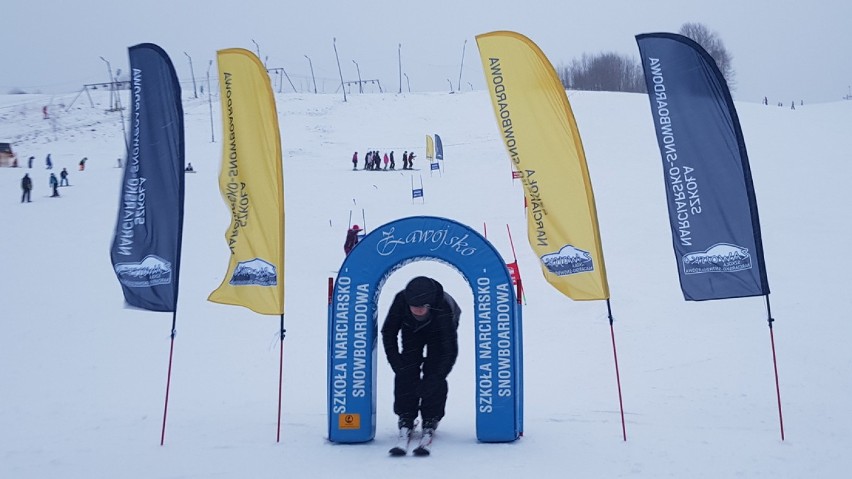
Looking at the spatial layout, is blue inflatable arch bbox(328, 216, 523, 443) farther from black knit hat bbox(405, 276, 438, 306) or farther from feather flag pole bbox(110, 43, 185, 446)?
feather flag pole bbox(110, 43, 185, 446)

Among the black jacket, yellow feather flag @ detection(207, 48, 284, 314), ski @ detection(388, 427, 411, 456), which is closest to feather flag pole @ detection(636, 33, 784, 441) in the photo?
the black jacket

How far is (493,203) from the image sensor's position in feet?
92.3

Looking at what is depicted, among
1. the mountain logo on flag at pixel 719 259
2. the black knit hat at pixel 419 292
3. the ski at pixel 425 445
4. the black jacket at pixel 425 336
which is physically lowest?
the ski at pixel 425 445

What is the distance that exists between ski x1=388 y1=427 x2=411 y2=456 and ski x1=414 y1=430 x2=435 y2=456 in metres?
0.10

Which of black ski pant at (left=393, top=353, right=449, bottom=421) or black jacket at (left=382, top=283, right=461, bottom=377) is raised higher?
black jacket at (left=382, top=283, right=461, bottom=377)

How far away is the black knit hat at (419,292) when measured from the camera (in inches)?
269

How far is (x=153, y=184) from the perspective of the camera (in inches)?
302

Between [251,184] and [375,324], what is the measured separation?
1.82 metres

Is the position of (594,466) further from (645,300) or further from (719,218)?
(645,300)

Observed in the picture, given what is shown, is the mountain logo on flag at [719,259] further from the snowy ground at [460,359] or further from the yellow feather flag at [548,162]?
the snowy ground at [460,359]

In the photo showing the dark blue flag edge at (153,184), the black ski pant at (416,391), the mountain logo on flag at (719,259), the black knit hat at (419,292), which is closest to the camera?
the black knit hat at (419,292)

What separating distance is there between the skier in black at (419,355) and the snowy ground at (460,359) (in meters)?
0.41

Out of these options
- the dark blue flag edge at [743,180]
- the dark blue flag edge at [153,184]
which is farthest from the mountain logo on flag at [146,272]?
the dark blue flag edge at [743,180]

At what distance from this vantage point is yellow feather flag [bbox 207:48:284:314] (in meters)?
7.72
